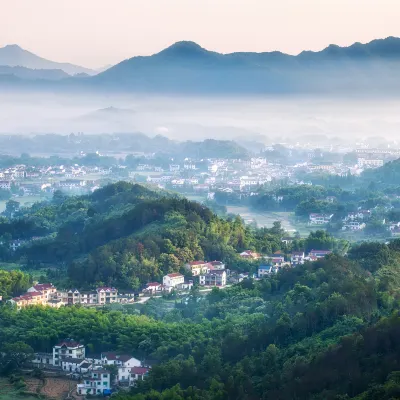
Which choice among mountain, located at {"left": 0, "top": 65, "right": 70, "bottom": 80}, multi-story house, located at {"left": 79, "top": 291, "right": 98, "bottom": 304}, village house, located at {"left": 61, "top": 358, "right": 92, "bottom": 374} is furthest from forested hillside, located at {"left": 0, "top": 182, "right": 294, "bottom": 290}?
mountain, located at {"left": 0, "top": 65, "right": 70, "bottom": 80}

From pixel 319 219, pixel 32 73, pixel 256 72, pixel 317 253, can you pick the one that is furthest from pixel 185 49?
pixel 317 253

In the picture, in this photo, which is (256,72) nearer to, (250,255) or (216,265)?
(250,255)

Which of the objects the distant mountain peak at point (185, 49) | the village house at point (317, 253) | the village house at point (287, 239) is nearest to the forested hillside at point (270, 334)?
the village house at point (317, 253)

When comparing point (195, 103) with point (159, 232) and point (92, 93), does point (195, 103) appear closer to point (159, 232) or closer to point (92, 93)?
point (92, 93)

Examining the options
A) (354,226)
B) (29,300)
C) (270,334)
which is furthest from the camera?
(354,226)

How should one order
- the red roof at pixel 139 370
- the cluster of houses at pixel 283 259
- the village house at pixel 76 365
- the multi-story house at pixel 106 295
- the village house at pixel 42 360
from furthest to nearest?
the cluster of houses at pixel 283 259, the multi-story house at pixel 106 295, the village house at pixel 42 360, the village house at pixel 76 365, the red roof at pixel 139 370

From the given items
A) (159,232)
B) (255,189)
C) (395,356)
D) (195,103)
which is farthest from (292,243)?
(195,103)

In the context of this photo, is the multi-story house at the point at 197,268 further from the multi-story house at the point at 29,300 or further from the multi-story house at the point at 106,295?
the multi-story house at the point at 29,300

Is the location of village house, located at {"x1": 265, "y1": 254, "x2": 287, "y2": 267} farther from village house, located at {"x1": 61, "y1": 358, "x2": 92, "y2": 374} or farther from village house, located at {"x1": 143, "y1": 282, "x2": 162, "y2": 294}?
village house, located at {"x1": 61, "y1": 358, "x2": 92, "y2": 374}
